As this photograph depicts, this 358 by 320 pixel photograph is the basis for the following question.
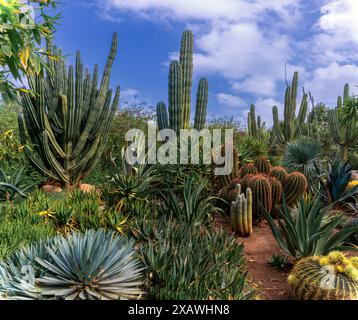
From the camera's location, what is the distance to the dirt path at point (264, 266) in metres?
4.24

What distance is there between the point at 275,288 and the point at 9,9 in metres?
3.63

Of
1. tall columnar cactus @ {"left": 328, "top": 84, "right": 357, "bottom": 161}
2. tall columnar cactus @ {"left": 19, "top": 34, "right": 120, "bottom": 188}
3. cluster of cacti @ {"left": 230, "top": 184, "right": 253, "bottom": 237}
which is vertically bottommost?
cluster of cacti @ {"left": 230, "top": 184, "right": 253, "bottom": 237}

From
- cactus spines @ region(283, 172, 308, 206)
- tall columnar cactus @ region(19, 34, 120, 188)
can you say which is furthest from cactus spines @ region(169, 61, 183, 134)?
cactus spines @ region(283, 172, 308, 206)

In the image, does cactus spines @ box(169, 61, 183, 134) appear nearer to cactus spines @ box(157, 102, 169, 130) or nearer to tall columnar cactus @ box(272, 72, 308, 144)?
cactus spines @ box(157, 102, 169, 130)

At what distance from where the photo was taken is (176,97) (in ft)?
34.1

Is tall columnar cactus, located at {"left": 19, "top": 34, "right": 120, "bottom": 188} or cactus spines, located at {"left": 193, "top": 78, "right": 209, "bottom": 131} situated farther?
cactus spines, located at {"left": 193, "top": 78, "right": 209, "bottom": 131}

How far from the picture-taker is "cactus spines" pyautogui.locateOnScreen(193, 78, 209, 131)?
1107cm

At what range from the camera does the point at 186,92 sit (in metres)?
10.8

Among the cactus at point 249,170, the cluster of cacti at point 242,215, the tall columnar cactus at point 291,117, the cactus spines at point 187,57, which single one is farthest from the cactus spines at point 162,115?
the tall columnar cactus at point 291,117

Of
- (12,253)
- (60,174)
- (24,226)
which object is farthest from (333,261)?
(60,174)

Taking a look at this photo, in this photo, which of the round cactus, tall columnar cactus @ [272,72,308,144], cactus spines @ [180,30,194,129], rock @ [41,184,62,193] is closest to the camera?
the round cactus

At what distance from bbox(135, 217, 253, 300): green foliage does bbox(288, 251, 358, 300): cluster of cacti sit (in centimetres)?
54

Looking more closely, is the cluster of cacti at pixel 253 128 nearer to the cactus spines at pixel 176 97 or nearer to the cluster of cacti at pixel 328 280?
the cactus spines at pixel 176 97

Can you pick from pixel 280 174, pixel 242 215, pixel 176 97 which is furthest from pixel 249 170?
pixel 176 97
